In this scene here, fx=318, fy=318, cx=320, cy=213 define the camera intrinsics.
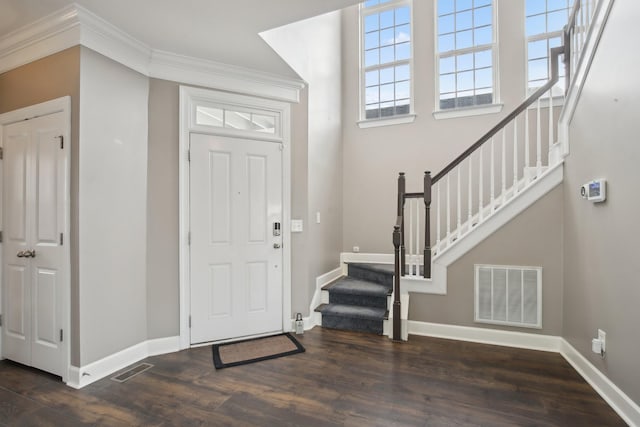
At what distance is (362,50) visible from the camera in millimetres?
4992

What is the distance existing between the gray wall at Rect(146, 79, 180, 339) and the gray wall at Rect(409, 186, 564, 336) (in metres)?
2.55

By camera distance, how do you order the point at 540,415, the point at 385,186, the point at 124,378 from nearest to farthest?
the point at 540,415, the point at 124,378, the point at 385,186

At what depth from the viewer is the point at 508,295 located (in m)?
3.10

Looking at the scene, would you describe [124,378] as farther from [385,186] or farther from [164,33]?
[385,186]

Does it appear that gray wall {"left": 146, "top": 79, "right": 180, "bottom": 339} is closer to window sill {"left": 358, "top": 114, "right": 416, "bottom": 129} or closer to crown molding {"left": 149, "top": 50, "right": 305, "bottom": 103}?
crown molding {"left": 149, "top": 50, "right": 305, "bottom": 103}

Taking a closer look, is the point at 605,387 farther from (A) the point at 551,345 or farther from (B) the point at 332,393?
(B) the point at 332,393

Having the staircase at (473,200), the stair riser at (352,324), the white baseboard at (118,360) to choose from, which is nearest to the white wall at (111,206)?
the white baseboard at (118,360)

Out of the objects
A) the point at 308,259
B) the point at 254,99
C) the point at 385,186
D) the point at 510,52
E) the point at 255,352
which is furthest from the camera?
the point at 385,186

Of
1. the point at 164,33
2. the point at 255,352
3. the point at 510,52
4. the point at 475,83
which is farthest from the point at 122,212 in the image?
the point at 510,52

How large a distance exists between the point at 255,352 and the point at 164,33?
287 cm

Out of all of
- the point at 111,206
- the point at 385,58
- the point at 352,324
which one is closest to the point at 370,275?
the point at 352,324

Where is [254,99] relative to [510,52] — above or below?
below

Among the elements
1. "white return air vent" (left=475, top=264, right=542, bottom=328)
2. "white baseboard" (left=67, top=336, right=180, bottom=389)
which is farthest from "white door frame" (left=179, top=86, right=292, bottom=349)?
"white return air vent" (left=475, top=264, right=542, bottom=328)

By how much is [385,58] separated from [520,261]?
348cm
